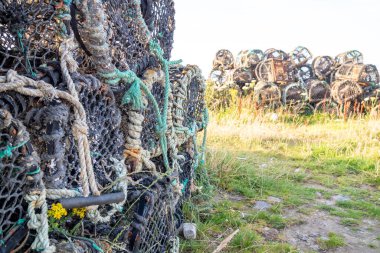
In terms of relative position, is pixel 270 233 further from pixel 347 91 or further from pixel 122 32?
pixel 347 91

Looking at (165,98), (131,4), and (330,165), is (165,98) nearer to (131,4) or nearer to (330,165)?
(131,4)

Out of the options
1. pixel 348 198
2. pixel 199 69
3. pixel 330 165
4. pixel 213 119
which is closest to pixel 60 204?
pixel 199 69

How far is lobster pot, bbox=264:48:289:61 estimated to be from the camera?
997 cm

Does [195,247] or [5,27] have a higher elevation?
[5,27]

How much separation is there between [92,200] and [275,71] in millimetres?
8727

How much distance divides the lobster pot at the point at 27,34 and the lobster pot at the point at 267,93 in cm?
778

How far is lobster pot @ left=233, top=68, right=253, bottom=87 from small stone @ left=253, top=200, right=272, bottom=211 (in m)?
7.12

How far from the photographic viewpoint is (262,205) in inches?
122

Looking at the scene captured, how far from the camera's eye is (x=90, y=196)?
123cm

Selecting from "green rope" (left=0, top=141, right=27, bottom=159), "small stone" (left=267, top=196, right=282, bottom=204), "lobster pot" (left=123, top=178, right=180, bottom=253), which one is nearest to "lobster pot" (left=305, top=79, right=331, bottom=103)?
"small stone" (left=267, top=196, right=282, bottom=204)

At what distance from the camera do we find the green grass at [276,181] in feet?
8.19

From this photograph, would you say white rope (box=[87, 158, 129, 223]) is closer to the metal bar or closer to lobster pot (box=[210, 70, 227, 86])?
the metal bar

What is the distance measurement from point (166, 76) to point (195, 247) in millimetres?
A: 1002

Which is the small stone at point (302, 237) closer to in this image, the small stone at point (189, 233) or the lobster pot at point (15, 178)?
the small stone at point (189, 233)
